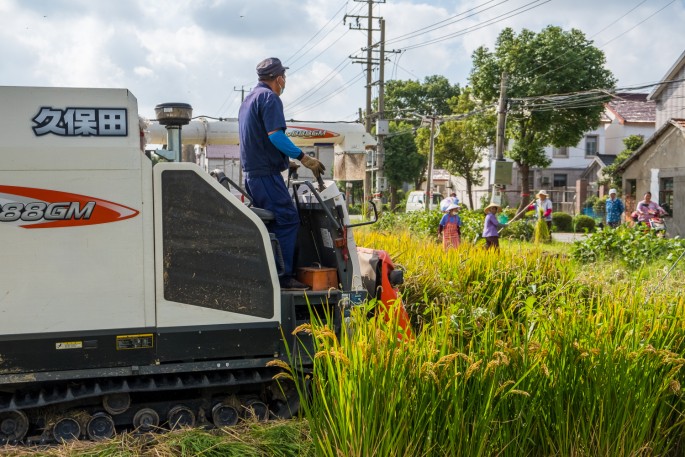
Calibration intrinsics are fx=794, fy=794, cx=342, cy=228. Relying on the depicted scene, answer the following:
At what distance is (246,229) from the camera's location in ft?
16.5

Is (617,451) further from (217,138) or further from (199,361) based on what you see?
(217,138)

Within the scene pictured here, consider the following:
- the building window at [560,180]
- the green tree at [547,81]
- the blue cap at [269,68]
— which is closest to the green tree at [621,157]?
the green tree at [547,81]

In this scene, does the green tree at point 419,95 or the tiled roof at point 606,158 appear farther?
the green tree at point 419,95

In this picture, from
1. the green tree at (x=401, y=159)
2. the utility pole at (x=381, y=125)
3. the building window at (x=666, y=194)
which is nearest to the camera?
the building window at (x=666, y=194)

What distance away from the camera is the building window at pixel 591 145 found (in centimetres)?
5997

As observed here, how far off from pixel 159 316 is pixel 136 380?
0.45 meters

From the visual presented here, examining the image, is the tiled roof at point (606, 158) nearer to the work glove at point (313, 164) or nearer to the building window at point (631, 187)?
the building window at point (631, 187)

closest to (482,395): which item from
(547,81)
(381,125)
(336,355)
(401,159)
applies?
(336,355)

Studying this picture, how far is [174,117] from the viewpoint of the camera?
5562mm

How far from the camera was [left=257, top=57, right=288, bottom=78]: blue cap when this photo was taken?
5.87 metres

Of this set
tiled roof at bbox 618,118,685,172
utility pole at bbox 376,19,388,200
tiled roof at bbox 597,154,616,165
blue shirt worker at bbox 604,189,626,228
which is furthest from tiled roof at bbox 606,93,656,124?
blue shirt worker at bbox 604,189,626,228

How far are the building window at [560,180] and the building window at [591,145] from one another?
243 cm

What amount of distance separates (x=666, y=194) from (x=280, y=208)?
2706 centimetres

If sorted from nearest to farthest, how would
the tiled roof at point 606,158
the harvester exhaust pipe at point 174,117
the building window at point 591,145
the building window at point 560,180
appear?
the harvester exhaust pipe at point 174,117 < the tiled roof at point 606,158 < the building window at point 591,145 < the building window at point 560,180
